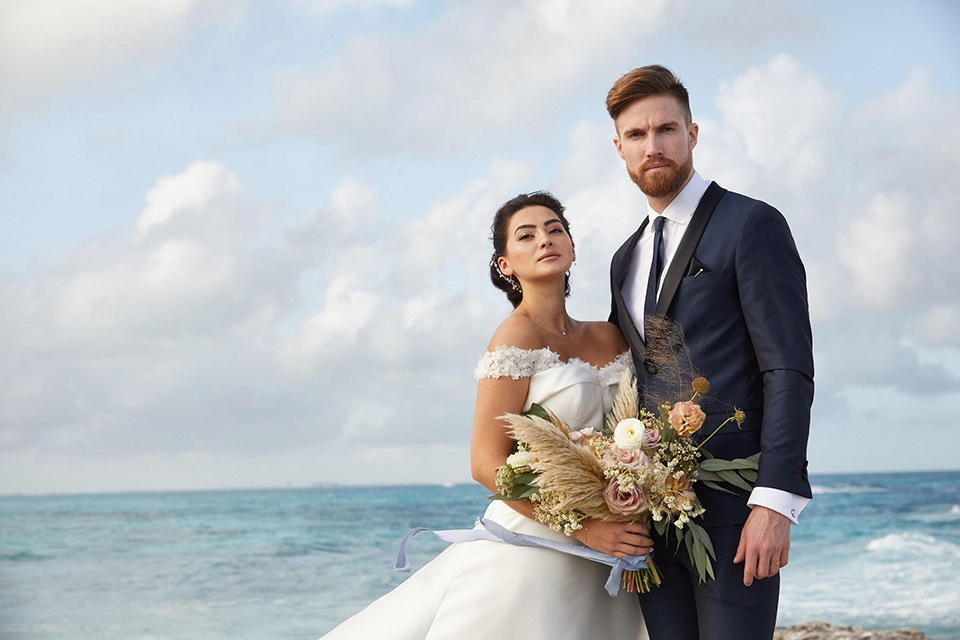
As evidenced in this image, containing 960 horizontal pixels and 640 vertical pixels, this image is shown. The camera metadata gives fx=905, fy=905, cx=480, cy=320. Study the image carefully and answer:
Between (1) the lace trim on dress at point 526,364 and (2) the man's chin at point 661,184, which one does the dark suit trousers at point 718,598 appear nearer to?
(1) the lace trim on dress at point 526,364

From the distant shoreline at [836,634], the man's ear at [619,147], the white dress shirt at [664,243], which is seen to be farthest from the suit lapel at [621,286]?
the distant shoreline at [836,634]

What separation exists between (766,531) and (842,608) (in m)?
14.4

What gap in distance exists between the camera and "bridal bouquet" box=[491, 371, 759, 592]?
2.61 meters

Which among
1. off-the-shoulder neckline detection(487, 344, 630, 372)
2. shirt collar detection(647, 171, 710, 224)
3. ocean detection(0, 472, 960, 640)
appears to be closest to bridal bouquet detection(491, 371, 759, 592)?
off-the-shoulder neckline detection(487, 344, 630, 372)

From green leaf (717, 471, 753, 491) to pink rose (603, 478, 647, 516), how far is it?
0.28 meters

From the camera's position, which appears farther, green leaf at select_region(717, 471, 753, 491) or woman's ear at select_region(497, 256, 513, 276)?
woman's ear at select_region(497, 256, 513, 276)

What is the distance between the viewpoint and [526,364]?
10.7 ft

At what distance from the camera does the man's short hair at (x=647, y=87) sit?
3.07 meters

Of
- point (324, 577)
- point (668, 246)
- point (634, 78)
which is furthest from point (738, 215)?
point (324, 577)

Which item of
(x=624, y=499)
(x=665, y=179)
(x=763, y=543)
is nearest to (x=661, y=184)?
(x=665, y=179)

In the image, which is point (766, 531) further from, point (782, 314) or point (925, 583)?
point (925, 583)

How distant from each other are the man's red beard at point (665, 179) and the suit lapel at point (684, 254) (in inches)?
5.1

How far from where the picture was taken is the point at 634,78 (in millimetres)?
3084

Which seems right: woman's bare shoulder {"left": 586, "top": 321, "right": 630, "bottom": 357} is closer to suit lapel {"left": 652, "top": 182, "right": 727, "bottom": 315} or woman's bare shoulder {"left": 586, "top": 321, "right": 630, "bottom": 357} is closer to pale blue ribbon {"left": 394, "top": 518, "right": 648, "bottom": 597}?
suit lapel {"left": 652, "top": 182, "right": 727, "bottom": 315}
